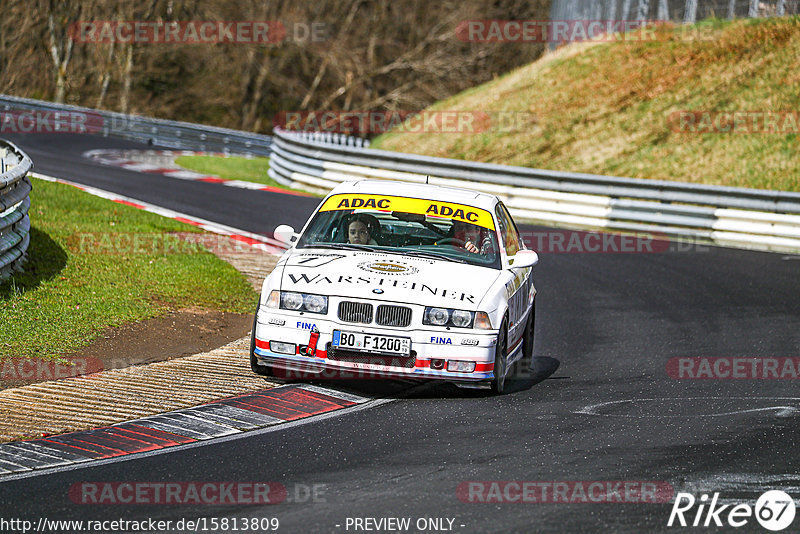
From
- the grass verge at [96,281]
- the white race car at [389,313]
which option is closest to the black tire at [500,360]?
the white race car at [389,313]

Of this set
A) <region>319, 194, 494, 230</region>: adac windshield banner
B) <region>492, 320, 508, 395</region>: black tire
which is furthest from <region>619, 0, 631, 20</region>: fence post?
<region>492, 320, 508, 395</region>: black tire

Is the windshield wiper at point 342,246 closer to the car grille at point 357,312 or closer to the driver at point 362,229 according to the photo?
the driver at point 362,229

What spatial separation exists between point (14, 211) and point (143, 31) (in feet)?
136

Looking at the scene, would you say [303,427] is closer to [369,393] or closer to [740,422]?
[369,393]

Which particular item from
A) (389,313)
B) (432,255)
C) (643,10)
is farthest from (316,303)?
(643,10)

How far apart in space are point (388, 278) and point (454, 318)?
587 millimetres

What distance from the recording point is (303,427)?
752 cm

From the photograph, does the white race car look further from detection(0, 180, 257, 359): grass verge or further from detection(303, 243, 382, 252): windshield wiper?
detection(0, 180, 257, 359): grass verge

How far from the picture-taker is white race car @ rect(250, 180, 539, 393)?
8.37 m

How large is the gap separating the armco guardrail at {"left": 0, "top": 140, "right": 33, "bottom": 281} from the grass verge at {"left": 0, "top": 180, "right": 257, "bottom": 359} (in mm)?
202

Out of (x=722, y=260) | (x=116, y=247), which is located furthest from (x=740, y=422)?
(x=722, y=260)

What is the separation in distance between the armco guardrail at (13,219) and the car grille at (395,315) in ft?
14.4

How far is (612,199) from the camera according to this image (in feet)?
70.4

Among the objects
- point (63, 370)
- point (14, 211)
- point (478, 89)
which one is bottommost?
point (63, 370)
